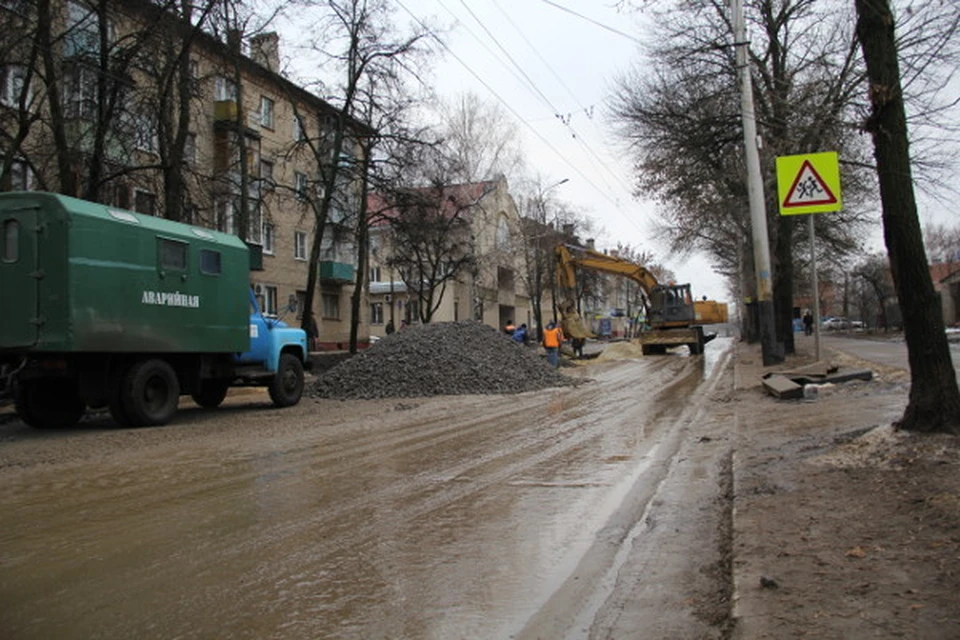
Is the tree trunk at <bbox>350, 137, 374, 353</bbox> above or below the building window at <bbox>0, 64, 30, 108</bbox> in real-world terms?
below

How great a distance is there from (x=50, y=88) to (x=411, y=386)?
9.74 meters

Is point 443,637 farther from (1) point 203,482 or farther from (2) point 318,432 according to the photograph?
(2) point 318,432

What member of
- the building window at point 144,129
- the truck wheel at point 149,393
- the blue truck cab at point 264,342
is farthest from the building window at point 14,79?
the truck wheel at point 149,393

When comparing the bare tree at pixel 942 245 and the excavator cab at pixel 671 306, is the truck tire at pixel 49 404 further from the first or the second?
the bare tree at pixel 942 245

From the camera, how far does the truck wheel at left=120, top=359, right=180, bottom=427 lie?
446 inches

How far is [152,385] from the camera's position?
11961 mm

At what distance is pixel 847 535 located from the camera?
424 cm

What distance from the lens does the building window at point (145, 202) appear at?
1839cm

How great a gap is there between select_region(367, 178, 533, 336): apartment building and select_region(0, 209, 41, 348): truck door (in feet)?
93.5

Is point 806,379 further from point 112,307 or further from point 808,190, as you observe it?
point 112,307

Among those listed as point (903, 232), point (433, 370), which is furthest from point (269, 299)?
point (903, 232)

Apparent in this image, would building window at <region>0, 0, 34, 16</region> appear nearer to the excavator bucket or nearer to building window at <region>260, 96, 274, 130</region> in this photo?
the excavator bucket

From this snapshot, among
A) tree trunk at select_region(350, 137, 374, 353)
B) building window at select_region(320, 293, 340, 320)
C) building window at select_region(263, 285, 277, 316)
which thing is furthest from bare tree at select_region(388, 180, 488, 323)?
building window at select_region(263, 285, 277, 316)

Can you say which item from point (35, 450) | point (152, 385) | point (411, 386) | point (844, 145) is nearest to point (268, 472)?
point (35, 450)
